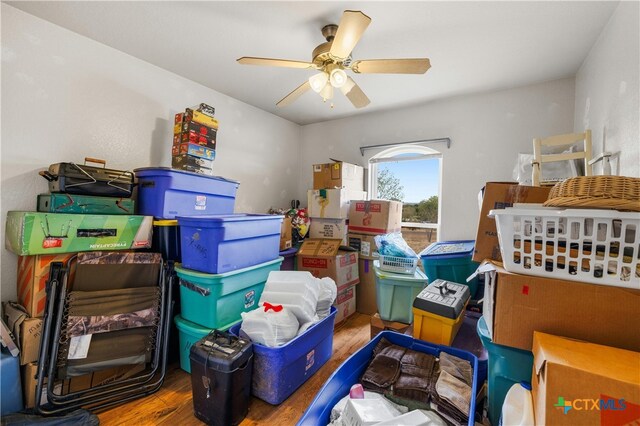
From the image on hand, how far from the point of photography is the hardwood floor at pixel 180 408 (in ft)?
4.75

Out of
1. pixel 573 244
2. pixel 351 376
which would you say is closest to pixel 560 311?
pixel 573 244

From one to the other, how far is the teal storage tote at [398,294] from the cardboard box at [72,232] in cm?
184

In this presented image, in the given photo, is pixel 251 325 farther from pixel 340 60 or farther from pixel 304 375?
pixel 340 60

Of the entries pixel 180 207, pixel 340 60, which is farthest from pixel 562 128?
pixel 180 207

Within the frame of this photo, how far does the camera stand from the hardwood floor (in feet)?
4.75

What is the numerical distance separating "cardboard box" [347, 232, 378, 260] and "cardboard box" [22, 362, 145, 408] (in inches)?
86.0

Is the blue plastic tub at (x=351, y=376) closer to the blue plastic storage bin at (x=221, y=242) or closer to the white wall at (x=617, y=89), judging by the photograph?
the blue plastic storage bin at (x=221, y=242)

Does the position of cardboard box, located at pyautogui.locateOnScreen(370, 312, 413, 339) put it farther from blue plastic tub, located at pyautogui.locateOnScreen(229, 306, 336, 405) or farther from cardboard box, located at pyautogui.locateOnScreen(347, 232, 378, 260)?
cardboard box, located at pyautogui.locateOnScreen(347, 232, 378, 260)

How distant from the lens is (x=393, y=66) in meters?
1.70

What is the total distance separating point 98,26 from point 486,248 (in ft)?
9.23

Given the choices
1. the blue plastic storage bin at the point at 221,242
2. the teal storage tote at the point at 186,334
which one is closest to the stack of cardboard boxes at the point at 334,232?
the blue plastic storage bin at the point at 221,242

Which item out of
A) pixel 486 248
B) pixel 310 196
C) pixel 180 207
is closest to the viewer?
pixel 486 248

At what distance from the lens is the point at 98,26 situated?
74.0 inches

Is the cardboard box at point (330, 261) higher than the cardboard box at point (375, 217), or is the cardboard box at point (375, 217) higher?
the cardboard box at point (375, 217)
